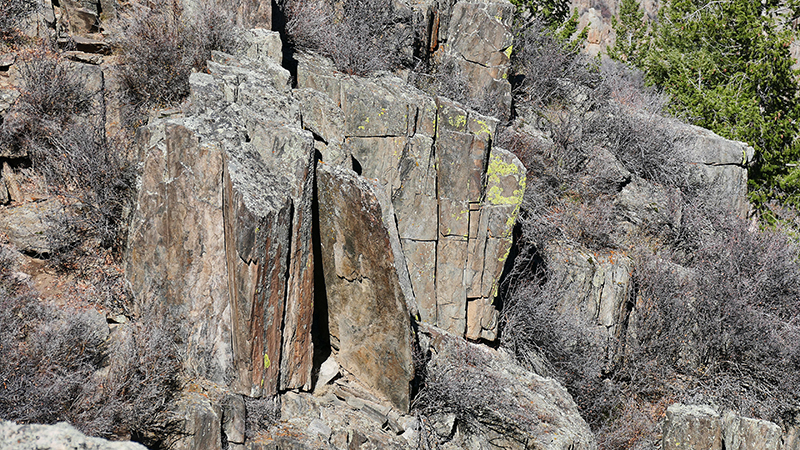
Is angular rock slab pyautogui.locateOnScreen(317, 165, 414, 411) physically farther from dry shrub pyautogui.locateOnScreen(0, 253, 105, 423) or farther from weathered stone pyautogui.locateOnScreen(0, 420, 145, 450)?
weathered stone pyautogui.locateOnScreen(0, 420, 145, 450)

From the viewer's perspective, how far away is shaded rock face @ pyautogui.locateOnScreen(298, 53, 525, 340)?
7.82m

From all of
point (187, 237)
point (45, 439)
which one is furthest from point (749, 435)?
point (45, 439)

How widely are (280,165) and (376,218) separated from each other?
1.12 meters

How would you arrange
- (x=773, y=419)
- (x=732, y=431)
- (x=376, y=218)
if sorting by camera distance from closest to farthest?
(x=376, y=218) → (x=732, y=431) → (x=773, y=419)

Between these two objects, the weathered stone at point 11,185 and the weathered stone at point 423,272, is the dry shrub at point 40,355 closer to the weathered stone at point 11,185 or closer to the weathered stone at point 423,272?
the weathered stone at point 11,185

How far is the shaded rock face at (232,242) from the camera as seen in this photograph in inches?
213

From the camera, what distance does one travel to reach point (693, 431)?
831 cm

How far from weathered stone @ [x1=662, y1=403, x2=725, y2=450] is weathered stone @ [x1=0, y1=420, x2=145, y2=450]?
784 centimetres

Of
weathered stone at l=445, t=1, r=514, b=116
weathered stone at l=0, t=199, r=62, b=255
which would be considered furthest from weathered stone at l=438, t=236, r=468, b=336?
weathered stone at l=0, t=199, r=62, b=255

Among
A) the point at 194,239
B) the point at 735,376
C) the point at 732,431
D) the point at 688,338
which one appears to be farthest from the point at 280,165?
the point at 735,376

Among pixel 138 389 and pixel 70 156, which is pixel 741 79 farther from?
pixel 138 389

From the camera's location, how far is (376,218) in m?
6.10

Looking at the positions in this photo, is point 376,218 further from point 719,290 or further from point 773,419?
point 773,419

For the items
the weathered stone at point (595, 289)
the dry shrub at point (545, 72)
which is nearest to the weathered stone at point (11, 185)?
the weathered stone at point (595, 289)
